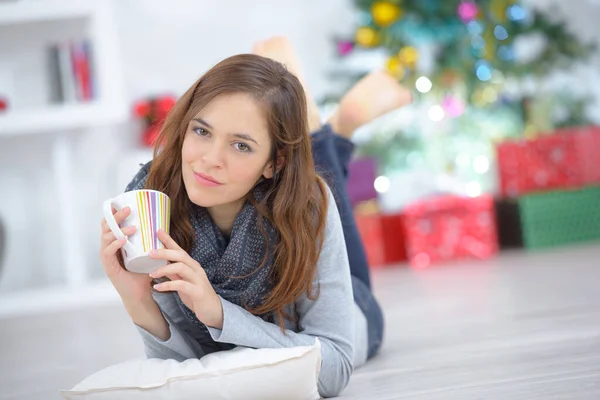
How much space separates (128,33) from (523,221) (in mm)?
1917

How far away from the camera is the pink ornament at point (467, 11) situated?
348 cm

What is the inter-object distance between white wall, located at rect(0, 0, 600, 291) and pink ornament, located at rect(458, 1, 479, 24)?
22.0 inches

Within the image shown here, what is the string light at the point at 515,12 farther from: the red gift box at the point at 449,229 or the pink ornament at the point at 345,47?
the red gift box at the point at 449,229

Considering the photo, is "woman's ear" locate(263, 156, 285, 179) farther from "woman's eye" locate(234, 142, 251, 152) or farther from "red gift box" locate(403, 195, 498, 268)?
"red gift box" locate(403, 195, 498, 268)

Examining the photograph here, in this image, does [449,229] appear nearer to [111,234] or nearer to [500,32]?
[500,32]

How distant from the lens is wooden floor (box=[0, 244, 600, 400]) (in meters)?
1.13

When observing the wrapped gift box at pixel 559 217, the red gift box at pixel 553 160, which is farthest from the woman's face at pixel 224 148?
the red gift box at pixel 553 160

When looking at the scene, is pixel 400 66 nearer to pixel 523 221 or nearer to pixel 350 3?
pixel 350 3

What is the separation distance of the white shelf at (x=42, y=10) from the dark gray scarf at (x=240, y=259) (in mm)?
2290

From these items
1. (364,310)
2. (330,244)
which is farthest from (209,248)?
(364,310)

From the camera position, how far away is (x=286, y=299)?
1136mm

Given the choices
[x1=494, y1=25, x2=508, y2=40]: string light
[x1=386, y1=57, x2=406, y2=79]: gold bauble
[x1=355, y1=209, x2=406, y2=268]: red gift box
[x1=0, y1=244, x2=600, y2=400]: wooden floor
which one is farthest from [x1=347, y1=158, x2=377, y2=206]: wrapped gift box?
[x1=494, y1=25, x2=508, y2=40]: string light

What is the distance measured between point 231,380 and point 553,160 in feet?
8.92

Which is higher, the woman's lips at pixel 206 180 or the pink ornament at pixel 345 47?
the pink ornament at pixel 345 47
